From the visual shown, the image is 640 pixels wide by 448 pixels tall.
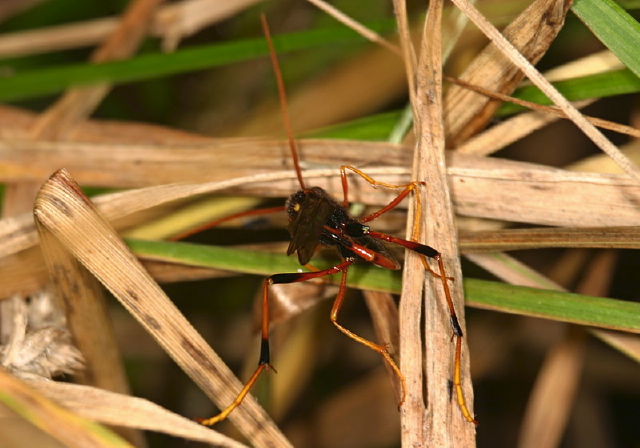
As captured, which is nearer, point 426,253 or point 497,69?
point 426,253

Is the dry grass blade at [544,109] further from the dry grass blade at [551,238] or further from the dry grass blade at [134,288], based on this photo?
the dry grass blade at [134,288]

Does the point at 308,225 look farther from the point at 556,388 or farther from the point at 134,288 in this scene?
the point at 556,388

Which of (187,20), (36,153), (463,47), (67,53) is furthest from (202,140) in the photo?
A: (67,53)

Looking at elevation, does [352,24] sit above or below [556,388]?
above

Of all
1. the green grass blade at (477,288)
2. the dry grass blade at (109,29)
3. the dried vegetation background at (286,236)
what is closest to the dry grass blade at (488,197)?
the dried vegetation background at (286,236)

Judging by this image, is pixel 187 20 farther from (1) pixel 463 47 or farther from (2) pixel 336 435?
(2) pixel 336 435

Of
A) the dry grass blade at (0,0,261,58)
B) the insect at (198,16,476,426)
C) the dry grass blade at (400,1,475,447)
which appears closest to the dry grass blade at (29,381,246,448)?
the insect at (198,16,476,426)

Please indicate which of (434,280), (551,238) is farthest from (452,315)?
(551,238)
